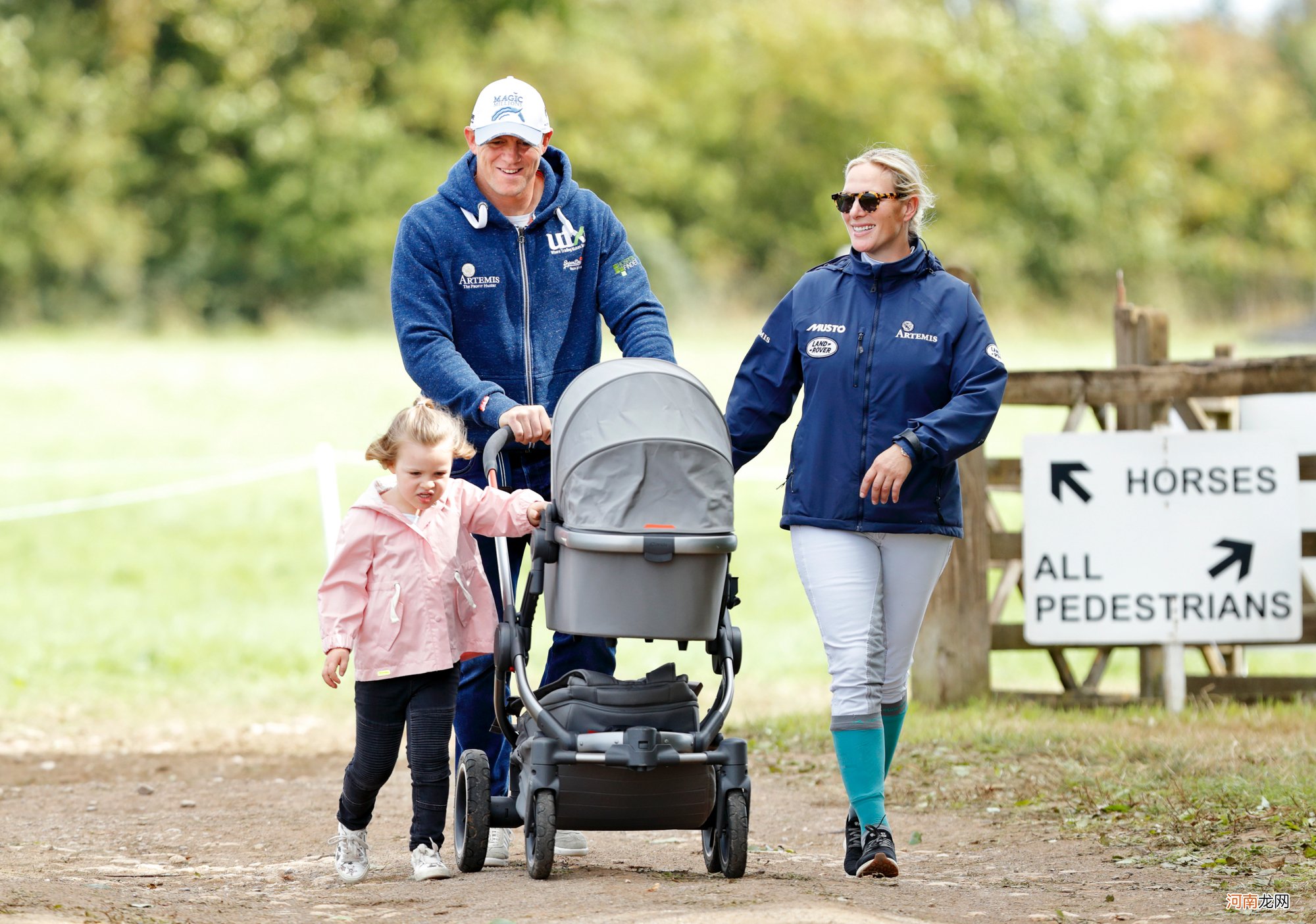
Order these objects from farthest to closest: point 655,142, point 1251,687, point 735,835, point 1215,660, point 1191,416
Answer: point 655,142 → point 1215,660 → point 1191,416 → point 1251,687 → point 735,835

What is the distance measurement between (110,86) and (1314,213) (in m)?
30.5

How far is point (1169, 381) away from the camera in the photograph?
816 cm

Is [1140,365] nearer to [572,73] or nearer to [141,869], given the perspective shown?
[141,869]

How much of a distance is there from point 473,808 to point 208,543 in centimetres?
1104

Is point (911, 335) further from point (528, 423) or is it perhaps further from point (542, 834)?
point (542, 834)

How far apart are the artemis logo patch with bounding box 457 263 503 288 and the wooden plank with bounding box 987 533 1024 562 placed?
153 inches

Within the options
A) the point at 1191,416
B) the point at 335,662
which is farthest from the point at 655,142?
the point at 335,662

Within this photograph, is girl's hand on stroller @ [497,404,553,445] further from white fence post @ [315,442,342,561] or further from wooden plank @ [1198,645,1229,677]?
wooden plank @ [1198,645,1229,677]

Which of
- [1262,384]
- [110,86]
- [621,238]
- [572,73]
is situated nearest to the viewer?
[621,238]

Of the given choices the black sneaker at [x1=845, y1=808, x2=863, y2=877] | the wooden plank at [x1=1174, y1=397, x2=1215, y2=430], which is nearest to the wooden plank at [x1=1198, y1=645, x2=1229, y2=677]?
the wooden plank at [x1=1174, y1=397, x2=1215, y2=430]

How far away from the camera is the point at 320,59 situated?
35906mm

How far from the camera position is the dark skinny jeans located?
4.95m

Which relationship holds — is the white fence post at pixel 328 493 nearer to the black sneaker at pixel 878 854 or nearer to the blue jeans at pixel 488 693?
the blue jeans at pixel 488 693

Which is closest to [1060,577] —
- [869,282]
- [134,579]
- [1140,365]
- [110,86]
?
[1140,365]
